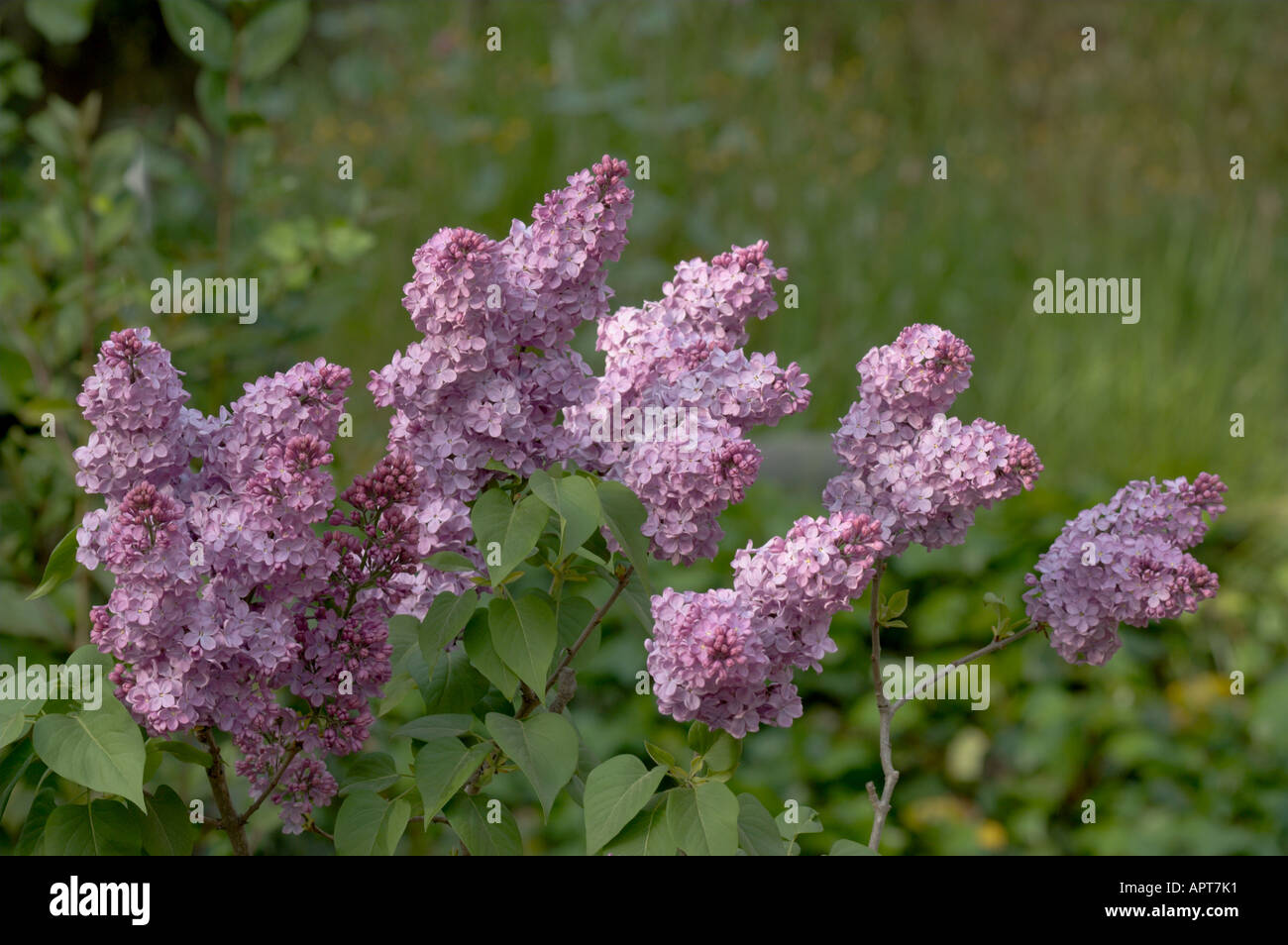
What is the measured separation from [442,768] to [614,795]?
0.16 meters

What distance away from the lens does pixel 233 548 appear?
3.83 ft

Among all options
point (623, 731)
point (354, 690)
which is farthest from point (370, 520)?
point (623, 731)

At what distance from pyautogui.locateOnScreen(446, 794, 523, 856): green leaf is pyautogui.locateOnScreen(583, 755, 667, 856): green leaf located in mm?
126

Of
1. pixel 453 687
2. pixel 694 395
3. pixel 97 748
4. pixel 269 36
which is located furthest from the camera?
pixel 269 36

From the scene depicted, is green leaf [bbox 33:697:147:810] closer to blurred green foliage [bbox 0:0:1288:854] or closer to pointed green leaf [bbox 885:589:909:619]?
blurred green foliage [bbox 0:0:1288:854]

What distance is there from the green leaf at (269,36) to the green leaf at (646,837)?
5.82 ft

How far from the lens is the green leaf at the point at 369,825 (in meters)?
1.22

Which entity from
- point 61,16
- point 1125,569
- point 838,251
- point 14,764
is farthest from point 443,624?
point 838,251

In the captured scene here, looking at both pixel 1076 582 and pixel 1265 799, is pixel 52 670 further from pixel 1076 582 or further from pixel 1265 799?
pixel 1265 799

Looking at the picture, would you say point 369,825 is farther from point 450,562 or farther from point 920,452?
point 920,452

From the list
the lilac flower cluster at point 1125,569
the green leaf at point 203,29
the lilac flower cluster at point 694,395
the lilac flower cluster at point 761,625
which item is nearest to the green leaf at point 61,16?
the green leaf at point 203,29

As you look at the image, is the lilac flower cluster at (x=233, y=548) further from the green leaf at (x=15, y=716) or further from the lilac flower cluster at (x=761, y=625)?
the lilac flower cluster at (x=761, y=625)

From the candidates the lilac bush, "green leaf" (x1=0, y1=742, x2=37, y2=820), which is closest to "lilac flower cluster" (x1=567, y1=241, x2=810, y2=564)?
the lilac bush
